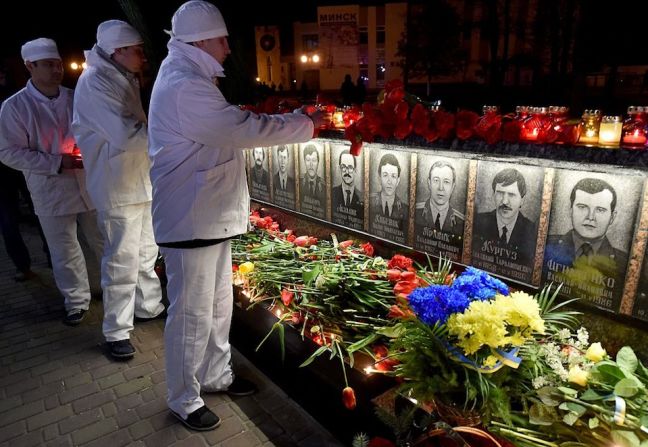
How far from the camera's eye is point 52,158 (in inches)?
188

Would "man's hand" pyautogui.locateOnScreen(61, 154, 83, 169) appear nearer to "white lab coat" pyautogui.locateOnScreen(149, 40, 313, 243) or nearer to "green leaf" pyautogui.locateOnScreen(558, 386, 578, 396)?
"white lab coat" pyautogui.locateOnScreen(149, 40, 313, 243)

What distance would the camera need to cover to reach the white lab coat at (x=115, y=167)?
3.94m

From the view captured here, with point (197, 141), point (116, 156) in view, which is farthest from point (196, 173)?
point (116, 156)

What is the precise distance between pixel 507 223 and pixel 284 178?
Answer: 2.84 m

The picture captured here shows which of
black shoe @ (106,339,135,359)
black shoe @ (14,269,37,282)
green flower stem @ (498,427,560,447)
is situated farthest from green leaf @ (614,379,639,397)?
black shoe @ (14,269,37,282)

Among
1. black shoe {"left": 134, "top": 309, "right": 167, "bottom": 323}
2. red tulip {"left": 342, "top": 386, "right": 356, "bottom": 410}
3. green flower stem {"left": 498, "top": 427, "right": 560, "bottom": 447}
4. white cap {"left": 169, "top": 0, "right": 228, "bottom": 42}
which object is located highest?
white cap {"left": 169, "top": 0, "right": 228, "bottom": 42}

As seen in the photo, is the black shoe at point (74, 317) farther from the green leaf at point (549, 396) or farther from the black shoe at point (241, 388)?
the green leaf at point (549, 396)

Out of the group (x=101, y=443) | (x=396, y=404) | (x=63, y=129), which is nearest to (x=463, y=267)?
(x=396, y=404)

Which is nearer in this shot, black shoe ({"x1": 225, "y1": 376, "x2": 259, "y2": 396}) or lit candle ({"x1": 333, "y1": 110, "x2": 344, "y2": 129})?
black shoe ({"x1": 225, "y1": 376, "x2": 259, "y2": 396})

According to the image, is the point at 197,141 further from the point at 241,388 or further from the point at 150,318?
the point at 150,318

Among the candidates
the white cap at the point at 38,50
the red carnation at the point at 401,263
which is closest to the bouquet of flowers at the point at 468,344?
the red carnation at the point at 401,263

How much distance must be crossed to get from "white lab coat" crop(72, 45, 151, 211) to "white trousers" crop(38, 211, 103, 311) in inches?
45.1

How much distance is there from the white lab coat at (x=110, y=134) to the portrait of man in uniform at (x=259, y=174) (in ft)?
5.35

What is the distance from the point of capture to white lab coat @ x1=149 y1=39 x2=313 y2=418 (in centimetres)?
291
